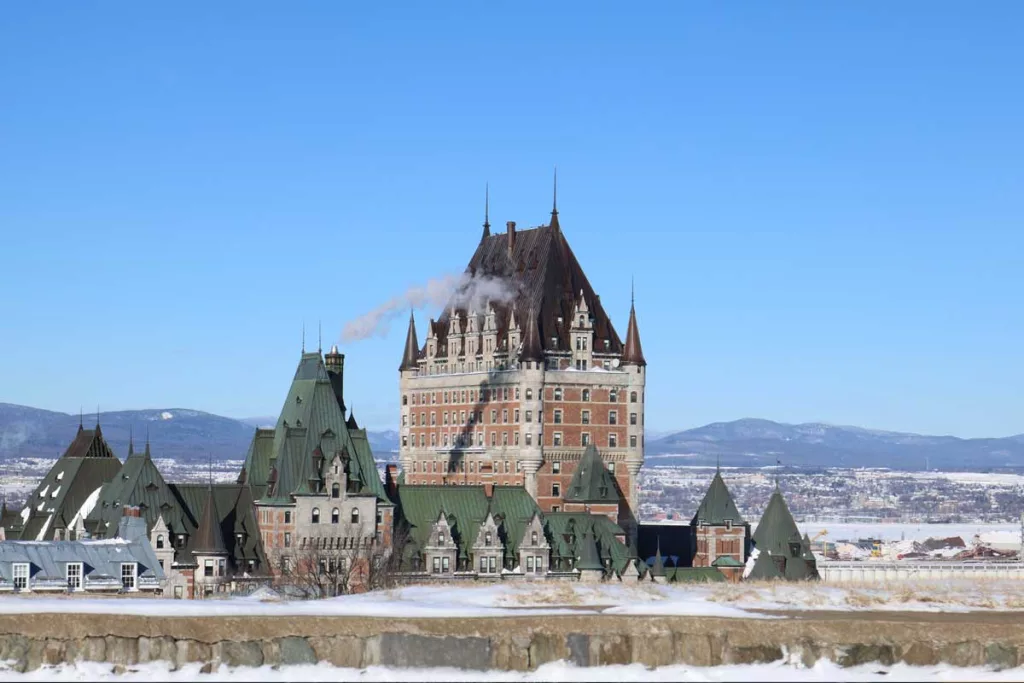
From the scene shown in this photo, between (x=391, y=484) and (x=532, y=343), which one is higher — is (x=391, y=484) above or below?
below

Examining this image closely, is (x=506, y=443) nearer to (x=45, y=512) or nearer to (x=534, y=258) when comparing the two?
(x=534, y=258)

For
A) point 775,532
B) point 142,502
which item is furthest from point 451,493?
point 142,502

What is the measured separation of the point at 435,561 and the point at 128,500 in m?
22.2

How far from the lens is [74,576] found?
121750 mm

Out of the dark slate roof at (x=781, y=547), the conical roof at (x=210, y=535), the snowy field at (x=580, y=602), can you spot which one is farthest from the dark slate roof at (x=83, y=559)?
the dark slate roof at (x=781, y=547)

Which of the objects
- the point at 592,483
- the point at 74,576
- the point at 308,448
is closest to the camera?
the point at 74,576

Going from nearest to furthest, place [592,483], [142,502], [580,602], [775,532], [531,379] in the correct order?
[580,602]
[142,502]
[775,532]
[592,483]
[531,379]

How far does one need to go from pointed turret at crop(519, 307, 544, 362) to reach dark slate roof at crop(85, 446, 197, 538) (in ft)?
138

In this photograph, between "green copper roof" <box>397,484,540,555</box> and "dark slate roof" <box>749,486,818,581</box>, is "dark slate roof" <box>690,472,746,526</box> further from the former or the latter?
"green copper roof" <box>397,484,540,555</box>

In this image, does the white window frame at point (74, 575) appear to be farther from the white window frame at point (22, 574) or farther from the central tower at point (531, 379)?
the central tower at point (531, 379)

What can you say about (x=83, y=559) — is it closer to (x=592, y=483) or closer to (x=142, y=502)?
(x=142, y=502)

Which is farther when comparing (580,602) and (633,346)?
(633,346)

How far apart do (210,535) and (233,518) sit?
5.34m

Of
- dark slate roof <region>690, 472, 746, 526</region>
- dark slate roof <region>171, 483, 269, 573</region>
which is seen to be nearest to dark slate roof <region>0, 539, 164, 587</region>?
dark slate roof <region>171, 483, 269, 573</region>
